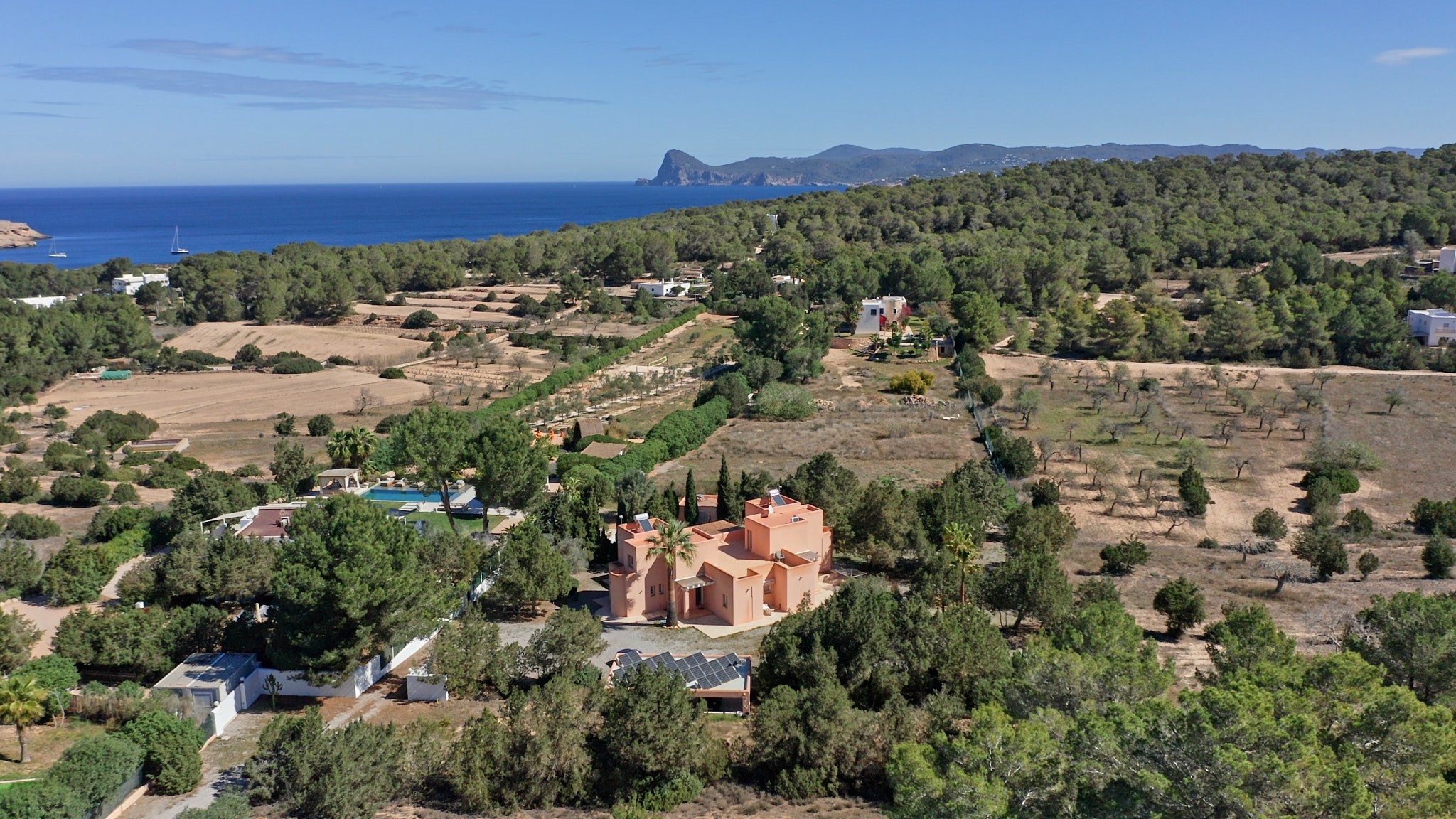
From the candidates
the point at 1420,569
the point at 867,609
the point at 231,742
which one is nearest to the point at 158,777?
the point at 231,742

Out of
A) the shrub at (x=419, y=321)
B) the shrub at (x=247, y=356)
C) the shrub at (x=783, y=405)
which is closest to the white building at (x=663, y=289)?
the shrub at (x=419, y=321)

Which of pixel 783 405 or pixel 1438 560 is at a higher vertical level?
pixel 783 405

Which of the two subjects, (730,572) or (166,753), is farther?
(730,572)

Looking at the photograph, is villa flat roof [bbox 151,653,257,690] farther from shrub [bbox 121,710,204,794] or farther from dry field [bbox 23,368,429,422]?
dry field [bbox 23,368,429,422]

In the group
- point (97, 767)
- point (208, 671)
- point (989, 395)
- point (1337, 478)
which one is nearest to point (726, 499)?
point (208, 671)

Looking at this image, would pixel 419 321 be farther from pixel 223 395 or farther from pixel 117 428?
pixel 117 428

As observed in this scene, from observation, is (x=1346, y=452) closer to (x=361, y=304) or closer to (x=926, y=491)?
(x=926, y=491)

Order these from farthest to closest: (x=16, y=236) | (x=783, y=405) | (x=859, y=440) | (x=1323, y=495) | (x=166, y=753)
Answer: (x=16, y=236), (x=783, y=405), (x=859, y=440), (x=1323, y=495), (x=166, y=753)

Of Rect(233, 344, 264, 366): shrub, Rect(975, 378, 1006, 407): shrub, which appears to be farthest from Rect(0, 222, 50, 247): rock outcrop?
Rect(975, 378, 1006, 407): shrub
